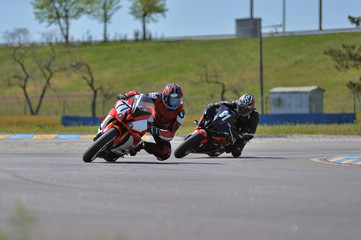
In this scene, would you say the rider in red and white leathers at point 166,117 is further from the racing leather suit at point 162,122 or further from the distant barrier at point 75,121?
the distant barrier at point 75,121

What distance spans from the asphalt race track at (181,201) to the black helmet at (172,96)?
65.6 inches

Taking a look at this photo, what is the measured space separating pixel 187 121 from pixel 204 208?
32.3 m

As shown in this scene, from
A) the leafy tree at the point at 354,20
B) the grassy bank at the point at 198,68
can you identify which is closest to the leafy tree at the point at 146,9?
the grassy bank at the point at 198,68

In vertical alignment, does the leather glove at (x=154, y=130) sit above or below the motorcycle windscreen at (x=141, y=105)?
below

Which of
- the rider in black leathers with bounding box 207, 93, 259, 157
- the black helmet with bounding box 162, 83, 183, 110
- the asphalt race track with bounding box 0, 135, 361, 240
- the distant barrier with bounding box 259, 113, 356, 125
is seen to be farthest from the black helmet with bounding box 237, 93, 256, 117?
the distant barrier with bounding box 259, 113, 356, 125

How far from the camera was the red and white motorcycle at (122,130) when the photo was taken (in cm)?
1255

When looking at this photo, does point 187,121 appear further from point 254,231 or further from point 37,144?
point 254,231

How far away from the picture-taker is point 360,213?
7023 mm

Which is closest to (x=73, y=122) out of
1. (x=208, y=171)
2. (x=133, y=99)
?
(x=133, y=99)

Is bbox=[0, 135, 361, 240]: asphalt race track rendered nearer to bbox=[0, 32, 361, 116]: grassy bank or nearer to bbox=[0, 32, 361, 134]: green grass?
bbox=[0, 32, 361, 116]: grassy bank

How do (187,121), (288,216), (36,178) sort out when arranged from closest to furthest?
(288,216)
(36,178)
(187,121)

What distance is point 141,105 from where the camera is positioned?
13.0 meters

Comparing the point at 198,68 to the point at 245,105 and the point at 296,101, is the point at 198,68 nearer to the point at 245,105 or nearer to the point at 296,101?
the point at 296,101

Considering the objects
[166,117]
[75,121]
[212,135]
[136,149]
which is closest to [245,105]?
[212,135]
